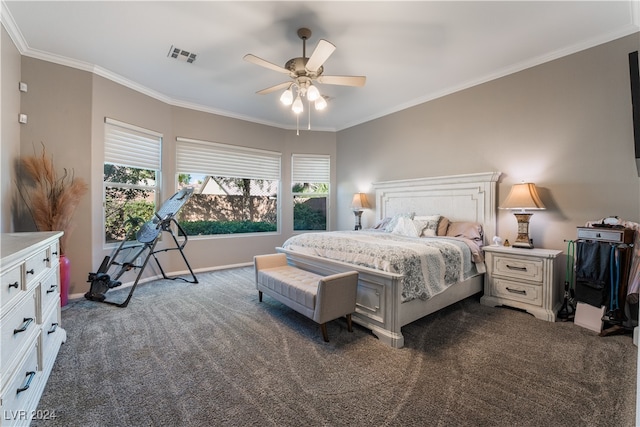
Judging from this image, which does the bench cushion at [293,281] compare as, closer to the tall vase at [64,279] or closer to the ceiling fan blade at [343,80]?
the ceiling fan blade at [343,80]

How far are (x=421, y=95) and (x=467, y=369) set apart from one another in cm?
394

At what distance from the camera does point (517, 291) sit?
2998 mm

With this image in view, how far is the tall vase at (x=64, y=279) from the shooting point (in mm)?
3014

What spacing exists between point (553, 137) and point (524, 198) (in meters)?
0.86

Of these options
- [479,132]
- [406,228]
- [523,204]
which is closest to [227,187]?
[406,228]

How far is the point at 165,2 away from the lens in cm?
234

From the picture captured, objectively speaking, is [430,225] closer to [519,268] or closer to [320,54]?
[519,268]

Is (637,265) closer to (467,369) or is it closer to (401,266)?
(467,369)

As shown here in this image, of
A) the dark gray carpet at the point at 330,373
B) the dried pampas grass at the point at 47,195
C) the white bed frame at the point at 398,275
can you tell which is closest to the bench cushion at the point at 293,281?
the white bed frame at the point at 398,275

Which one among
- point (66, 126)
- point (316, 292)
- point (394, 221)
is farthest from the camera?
point (394, 221)

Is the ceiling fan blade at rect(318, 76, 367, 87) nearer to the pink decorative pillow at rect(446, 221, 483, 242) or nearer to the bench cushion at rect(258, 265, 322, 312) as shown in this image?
the bench cushion at rect(258, 265, 322, 312)

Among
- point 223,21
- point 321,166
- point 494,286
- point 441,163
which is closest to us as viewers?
point 223,21

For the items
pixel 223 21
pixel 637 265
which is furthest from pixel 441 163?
pixel 223 21

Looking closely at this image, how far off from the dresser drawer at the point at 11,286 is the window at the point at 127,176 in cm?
275
